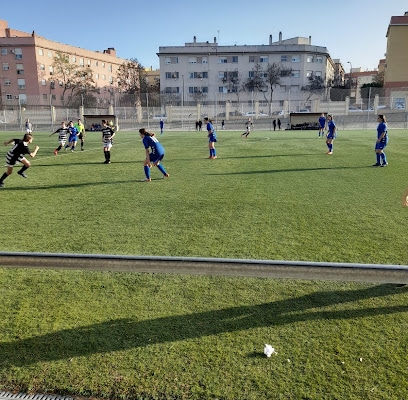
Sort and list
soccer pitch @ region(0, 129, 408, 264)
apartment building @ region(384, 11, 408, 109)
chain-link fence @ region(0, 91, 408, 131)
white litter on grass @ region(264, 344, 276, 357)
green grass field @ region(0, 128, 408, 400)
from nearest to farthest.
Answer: green grass field @ region(0, 128, 408, 400) < white litter on grass @ region(264, 344, 276, 357) < soccer pitch @ region(0, 129, 408, 264) < chain-link fence @ region(0, 91, 408, 131) < apartment building @ region(384, 11, 408, 109)

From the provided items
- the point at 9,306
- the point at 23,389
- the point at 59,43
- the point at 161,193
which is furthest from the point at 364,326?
the point at 59,43

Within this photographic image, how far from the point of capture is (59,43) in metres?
81.8

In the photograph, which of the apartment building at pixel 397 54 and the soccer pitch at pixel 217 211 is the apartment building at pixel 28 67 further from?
the soccer pitch at pixel 217 211

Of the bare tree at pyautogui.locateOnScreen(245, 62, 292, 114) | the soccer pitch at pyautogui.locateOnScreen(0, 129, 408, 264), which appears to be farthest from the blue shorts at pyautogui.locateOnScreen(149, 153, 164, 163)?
the bare tree at pyautogui.locateOnScreen(245, 62, 292, 114)

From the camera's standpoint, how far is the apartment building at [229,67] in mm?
80500

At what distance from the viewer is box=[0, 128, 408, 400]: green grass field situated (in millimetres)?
3188

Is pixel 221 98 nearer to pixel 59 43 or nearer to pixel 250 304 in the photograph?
pixel 59 43

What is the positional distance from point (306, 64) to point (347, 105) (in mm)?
29273

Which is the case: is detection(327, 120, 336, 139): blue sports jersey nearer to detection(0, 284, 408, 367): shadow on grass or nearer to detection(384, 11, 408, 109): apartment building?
detection(0, 284, 408, 367): shadow on grass

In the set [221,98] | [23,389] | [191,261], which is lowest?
[23,389]

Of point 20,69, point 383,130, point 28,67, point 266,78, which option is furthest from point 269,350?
point 20,69

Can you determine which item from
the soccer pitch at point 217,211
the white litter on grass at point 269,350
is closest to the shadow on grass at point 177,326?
the white litter on grass at point 269,350

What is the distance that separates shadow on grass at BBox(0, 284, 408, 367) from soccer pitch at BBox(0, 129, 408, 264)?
128 centimetres

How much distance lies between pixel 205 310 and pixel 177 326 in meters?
0.44
